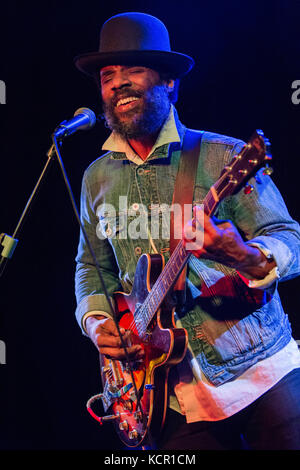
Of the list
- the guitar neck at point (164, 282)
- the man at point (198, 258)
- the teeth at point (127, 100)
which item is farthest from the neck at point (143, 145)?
the guitar neck at point (164, 282)

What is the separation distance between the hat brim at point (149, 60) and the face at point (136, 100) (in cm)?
3

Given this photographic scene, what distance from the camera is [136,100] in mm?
2293

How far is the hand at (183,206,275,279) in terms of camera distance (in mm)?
1587

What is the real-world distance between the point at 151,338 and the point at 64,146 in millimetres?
1924

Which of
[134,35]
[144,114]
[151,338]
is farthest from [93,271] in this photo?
[134,35]

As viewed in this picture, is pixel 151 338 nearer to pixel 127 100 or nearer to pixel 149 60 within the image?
pixel 127 100

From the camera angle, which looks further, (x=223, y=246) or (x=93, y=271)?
(x=93, y=271)

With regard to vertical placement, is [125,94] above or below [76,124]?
above

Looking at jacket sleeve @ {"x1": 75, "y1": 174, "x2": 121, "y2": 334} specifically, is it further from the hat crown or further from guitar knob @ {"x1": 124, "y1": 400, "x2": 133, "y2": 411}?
the hat crown

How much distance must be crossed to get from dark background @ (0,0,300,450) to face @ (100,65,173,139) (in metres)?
0.79

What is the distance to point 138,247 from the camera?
2336 millimetres
